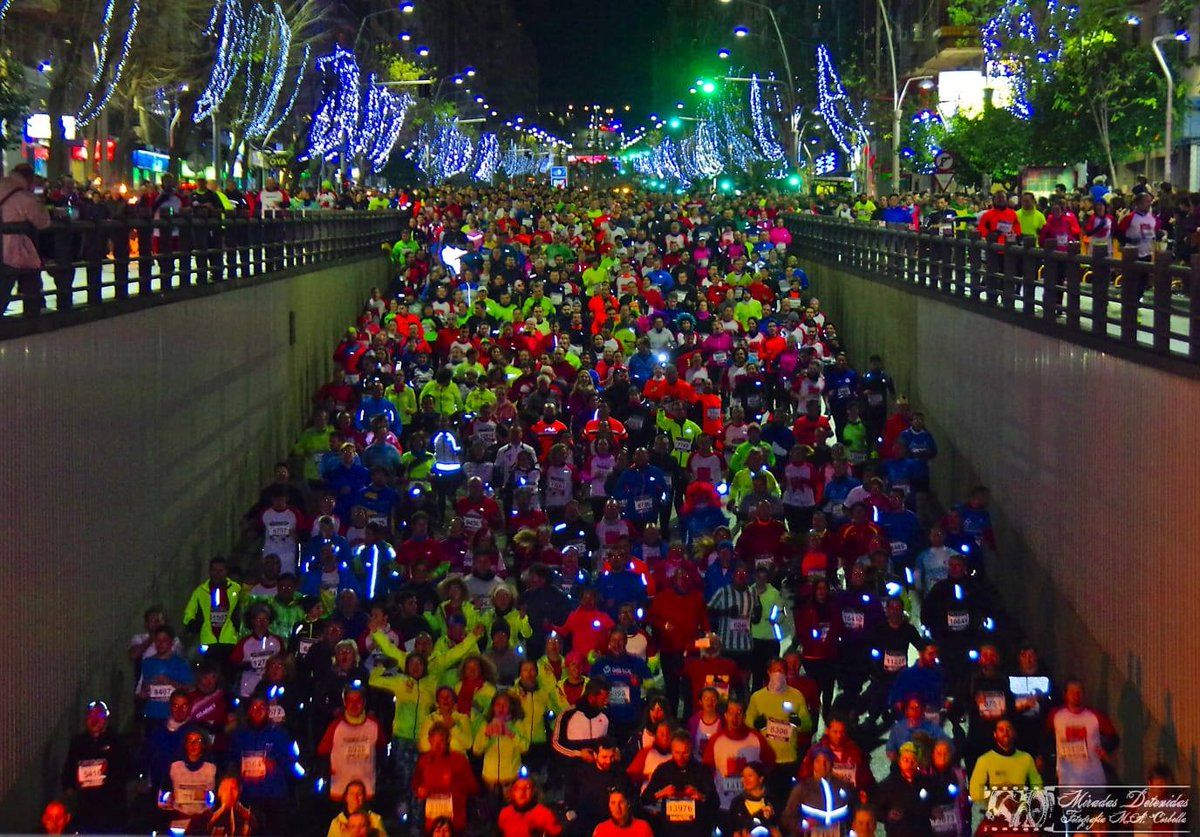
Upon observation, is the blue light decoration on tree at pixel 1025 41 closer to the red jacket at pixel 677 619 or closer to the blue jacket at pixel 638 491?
the blue jacket at pixel 638 491

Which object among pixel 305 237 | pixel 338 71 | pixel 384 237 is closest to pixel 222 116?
pixel 338 71

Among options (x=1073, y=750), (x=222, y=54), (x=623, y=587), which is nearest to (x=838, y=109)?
(x=222, y=54)

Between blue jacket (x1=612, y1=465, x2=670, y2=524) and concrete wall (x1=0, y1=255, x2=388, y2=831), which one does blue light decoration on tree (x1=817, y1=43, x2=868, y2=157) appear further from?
blue jacket (x1=612, y1=465, x2=670, y2=524)

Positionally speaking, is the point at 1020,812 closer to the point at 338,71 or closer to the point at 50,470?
the point at 50,470

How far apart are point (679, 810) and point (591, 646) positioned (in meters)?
2.84

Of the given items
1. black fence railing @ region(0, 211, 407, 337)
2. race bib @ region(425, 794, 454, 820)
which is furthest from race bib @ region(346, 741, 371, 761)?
black fence railing @ region(0, 211, 407, 337)

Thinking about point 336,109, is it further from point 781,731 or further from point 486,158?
point 486,158

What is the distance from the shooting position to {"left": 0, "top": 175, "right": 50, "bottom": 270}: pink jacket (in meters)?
13.8

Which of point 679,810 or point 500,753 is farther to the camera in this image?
point 500,753

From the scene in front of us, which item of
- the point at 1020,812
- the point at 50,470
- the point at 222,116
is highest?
the point at 222,116

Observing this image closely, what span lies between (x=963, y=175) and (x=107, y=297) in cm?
4250

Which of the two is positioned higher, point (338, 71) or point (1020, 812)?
point (338, 71)

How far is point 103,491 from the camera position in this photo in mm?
15422

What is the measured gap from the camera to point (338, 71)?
3204 inches
